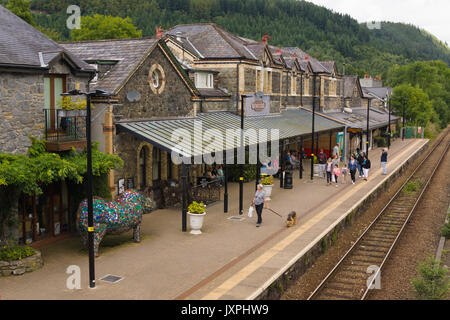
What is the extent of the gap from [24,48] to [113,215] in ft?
17.6

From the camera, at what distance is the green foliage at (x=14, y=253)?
1210cm

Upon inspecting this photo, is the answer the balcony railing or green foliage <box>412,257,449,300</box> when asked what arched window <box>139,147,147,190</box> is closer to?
the balcony railing

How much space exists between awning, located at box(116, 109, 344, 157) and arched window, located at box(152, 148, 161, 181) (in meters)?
1.29

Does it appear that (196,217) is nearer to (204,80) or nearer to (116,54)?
(116,54)

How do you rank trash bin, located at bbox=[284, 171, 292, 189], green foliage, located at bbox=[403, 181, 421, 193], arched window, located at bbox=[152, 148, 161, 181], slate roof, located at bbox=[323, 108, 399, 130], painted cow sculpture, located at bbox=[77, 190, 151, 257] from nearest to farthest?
painted cow sculpture, located at bbox=[77, 190, 151, 257] → arched window, located at bbox=[152, 148, 161, 181] → trash bin, located at bbox=[284, 171, 292, 189] → green foliage, located at bbox=[403, 181, 421, 193] → slate roof, located at bbox=[323, 108, 399, 130]

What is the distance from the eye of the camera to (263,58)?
1238 inches

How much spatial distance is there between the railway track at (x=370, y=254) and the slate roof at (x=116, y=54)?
9.66m

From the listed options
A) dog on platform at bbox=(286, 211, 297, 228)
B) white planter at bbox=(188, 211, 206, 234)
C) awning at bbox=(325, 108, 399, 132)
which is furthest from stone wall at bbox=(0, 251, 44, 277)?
awning at bbox=(325, 108, 399, 132)

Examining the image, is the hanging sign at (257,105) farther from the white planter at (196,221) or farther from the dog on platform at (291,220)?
the white planter at (196,221)

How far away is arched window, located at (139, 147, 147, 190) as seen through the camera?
19.4m

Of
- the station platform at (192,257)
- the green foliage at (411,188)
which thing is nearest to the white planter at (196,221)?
the station platform at (192,257)

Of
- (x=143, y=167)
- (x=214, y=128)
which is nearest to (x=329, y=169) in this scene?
(x=214, y=128)

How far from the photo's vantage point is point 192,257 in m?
13.9

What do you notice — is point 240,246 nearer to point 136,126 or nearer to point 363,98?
point 136,126
